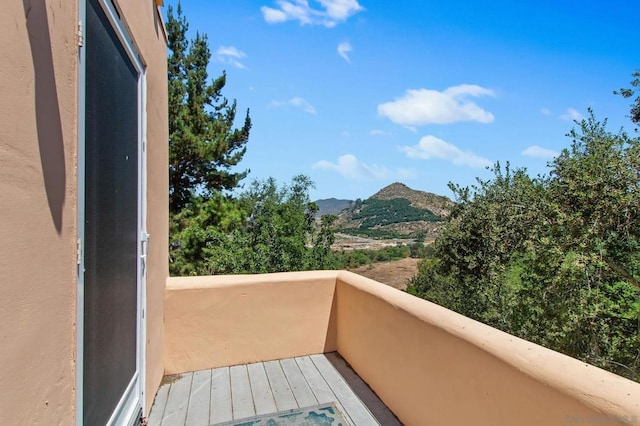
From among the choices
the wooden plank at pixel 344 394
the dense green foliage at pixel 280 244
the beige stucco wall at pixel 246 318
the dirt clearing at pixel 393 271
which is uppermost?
the dense green foliage at pixel 280 244

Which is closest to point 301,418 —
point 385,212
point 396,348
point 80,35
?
point 396,348

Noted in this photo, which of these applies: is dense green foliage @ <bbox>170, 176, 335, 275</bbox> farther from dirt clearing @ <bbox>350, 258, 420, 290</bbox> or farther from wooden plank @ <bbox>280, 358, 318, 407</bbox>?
dirt clearing @ <bbox>350, 258, 420, 290</bbox>

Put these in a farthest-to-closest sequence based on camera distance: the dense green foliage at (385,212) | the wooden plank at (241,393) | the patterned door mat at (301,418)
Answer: the dense green foliage at (385,212) → the wooden plank at (241,393) → the patterned door mat at (301,418)

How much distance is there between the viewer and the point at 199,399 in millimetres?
2592

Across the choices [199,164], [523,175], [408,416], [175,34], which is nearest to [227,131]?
[199,164]

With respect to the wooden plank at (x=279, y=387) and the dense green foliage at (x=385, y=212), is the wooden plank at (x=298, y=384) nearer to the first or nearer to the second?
the wooden plank at (x=279, y=387)

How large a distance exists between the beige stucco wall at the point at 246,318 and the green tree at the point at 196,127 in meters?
8.35

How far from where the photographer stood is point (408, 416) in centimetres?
225

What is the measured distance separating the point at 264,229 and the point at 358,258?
13811 millimetres

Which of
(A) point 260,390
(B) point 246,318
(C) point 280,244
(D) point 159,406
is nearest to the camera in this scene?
(D) point 159,406

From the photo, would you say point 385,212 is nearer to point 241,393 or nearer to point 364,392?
point 364,392

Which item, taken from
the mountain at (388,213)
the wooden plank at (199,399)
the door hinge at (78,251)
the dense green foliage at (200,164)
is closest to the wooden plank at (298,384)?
the wooden plank at (199,399)

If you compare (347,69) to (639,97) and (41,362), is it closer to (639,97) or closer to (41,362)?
(639,97)

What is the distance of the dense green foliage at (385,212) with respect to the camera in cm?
3838
